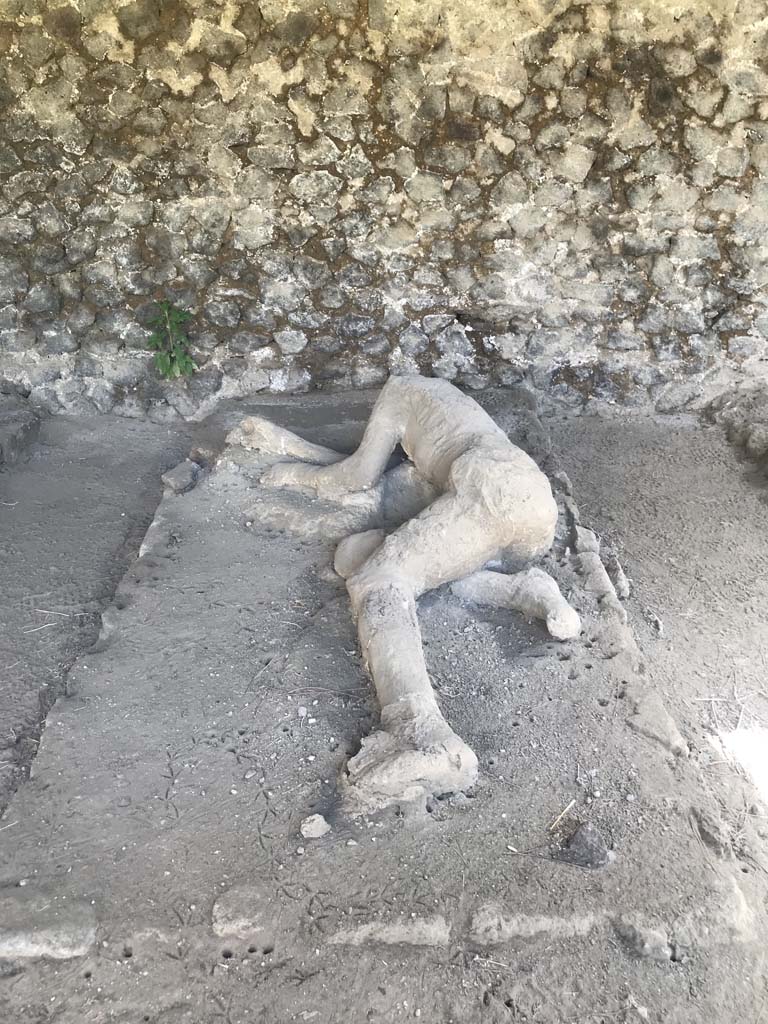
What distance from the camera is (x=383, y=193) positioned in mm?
5102

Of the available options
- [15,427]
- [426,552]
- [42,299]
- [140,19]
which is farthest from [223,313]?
[426,552]

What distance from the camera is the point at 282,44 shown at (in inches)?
186

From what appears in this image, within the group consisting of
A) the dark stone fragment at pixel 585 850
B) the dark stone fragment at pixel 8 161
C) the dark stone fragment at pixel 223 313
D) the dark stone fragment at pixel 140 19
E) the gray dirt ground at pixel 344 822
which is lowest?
the gray dirt ground at pixel 344 822

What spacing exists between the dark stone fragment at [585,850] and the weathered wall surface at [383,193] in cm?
366

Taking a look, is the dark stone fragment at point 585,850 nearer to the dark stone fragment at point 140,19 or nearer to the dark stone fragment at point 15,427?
the dark stone fragment at point 15,427

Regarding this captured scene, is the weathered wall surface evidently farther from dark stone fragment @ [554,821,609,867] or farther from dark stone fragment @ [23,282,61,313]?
dark stone fragment @ [554,821,609,867]

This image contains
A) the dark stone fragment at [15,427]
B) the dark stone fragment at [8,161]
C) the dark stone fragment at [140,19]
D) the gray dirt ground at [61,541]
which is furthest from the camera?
the dark stone fragment at [15,427]

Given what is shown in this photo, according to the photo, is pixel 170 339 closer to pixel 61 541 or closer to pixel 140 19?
pixel 61 541

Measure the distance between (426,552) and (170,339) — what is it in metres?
3.01

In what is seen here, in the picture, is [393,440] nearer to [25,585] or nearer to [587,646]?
[587,646]

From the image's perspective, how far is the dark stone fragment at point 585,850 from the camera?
98.1 inches

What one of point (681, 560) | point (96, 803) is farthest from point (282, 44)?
point (96, 803)

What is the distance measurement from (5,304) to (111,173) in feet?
3.83

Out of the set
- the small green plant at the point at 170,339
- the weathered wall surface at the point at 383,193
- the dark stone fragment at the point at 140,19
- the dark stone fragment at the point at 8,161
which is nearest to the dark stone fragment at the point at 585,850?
the weathered wall surface at the point at 383,193
